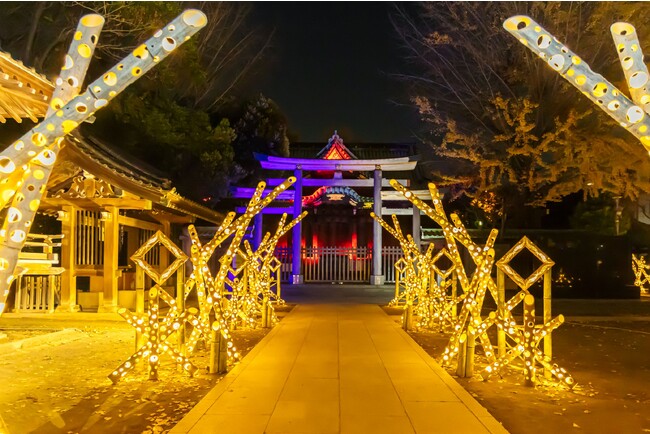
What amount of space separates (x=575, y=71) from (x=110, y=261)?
1223 centimetres

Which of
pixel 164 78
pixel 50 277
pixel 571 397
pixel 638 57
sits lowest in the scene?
pixel 571 397

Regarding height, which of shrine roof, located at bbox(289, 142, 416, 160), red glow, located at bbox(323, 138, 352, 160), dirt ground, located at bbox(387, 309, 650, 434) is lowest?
dirt ground, located at bbox(387, 309, 650, 434)

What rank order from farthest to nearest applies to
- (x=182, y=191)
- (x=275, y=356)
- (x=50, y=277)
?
(x=182, y=191) < (x=50, y=277) < (x=275, y=356)

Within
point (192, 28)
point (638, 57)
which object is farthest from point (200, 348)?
point (638, 57)

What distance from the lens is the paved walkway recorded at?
533cm

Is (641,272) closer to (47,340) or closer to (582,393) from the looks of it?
(582,393)

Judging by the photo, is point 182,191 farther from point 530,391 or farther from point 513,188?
point 530,391

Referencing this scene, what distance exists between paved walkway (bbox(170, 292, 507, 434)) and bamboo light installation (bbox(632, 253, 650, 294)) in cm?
1596

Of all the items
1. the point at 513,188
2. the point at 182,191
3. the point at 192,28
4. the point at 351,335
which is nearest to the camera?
the point at 192,28

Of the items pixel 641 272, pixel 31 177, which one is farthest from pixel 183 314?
pixel 641 272

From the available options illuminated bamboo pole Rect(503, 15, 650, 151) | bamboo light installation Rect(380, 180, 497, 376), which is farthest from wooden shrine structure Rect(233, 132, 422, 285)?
illuminated bamboo pole Rect(503, 15, 650, 151)

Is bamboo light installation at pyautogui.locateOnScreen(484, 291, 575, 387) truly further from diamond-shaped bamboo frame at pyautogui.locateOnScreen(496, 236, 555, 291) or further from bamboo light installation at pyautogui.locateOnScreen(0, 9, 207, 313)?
bamboo light installation at pyautogui.locateOnScreen(0, 9, 207, 313)

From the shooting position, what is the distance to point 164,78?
16.7 m

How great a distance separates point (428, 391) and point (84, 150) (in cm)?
844
